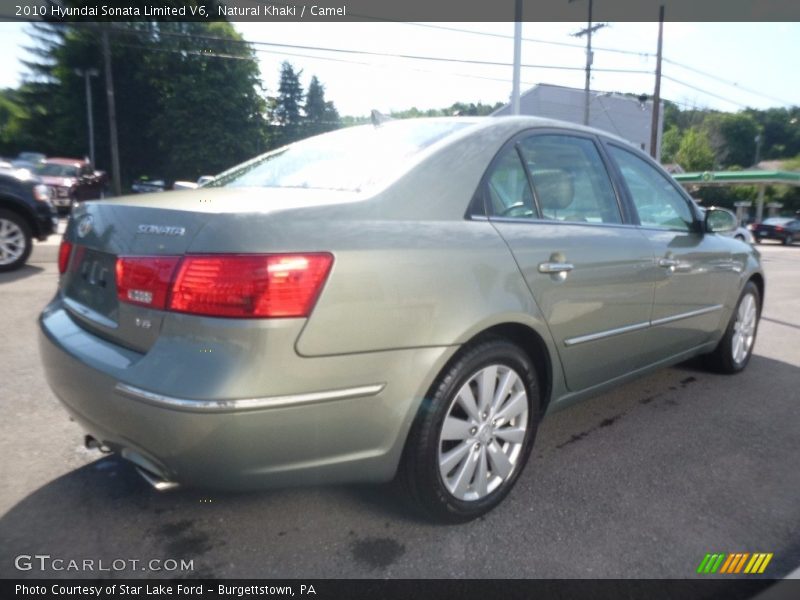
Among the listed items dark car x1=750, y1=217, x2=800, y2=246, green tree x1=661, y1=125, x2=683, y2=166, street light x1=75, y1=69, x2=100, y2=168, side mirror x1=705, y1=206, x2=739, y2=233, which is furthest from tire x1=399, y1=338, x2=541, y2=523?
green tree x1=661, y1=125, x2=683, y2=166

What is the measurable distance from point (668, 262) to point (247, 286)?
2515mm

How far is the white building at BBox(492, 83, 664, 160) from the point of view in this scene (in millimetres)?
42938

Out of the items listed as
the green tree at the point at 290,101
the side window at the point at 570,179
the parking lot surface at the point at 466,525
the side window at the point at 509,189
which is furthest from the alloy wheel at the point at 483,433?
the green tree at the point at 290,101

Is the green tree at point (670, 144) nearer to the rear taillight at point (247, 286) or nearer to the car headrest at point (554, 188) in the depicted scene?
the car headrest at point (554, 188)

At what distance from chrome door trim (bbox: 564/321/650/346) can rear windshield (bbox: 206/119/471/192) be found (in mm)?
1083

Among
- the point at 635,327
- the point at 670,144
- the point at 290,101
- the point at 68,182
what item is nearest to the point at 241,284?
the point at 635,327

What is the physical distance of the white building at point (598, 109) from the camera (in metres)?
42.9

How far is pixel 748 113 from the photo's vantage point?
8319 centimetres

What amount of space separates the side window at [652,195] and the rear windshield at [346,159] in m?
1.20

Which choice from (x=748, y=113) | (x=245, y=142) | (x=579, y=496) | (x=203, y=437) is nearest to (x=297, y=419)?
(x=203, y=437)

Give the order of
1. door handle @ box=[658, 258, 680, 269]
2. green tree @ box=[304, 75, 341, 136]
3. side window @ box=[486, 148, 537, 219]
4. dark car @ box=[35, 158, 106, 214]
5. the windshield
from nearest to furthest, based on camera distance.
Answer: side window @ box=[486, 148, 537, 219], door handle @ box=[658, 258, 680, 269], dark car @ box=[35, 158, 106, 214], the windshield, green tree @ box=[304, 75, 341, 136]

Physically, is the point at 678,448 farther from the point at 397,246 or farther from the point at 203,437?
the point at 203,437

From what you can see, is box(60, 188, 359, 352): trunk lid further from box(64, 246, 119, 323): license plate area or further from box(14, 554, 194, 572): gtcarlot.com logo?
box(14, 554, 194, 572): gtcarlot.com logo
